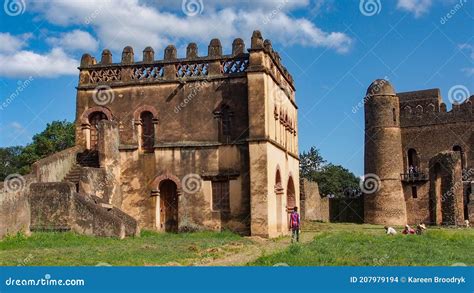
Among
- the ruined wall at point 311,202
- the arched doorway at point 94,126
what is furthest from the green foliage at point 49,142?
the arched doorway at point 94,126

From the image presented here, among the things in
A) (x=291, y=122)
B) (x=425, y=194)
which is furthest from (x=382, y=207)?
(x=291, y=122)

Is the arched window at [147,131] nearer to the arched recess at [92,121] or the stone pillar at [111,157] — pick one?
the stone pillar at [111,157]

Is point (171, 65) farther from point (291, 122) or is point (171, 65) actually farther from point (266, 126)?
point (291, 122)

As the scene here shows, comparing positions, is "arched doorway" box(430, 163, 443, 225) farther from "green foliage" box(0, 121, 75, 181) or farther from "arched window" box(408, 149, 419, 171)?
"green foliage" box(0, 121, 75, 181)

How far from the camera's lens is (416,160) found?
163ft

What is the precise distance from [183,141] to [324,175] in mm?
56764

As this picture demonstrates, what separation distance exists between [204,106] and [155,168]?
3.17m

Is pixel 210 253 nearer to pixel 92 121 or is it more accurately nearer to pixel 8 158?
pixel 92 121

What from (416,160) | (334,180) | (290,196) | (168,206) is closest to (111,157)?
(168,206)

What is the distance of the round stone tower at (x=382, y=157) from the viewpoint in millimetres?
46094

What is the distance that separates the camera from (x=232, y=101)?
24078 mm

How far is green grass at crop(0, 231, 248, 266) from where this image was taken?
13453 millimetres

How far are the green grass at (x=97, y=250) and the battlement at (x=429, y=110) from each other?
32062mm

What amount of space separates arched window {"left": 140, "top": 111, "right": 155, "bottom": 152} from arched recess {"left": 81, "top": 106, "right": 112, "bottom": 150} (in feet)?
4.64
